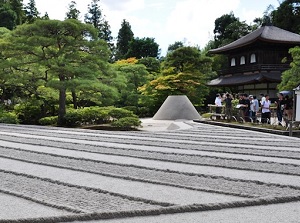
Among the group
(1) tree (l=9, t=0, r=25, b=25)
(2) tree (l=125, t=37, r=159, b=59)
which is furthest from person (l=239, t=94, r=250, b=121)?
(1) tree (l=9, t=0, r=25, b=25)

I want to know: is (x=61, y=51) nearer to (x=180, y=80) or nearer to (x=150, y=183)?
(x=150, y=183)

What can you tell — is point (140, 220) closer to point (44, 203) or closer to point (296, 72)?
point (44, 203)

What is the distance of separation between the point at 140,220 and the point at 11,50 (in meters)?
12.3

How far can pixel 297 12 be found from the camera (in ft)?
125

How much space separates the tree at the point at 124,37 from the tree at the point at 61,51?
35.1 m

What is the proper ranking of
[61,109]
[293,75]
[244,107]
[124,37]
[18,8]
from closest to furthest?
[244,107]
[61,109]
[293,75]
[18,8]
[124,37]

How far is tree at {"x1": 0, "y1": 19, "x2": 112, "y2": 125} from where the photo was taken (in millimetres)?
13844

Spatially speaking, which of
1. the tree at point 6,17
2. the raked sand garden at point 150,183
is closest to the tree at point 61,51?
the raked sand garden at point 150,183

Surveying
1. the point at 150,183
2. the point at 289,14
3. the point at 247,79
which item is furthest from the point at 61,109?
the point at 289,14

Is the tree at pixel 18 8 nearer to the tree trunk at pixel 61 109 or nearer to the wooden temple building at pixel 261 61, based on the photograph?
the wooden temple building at pixel 261 61

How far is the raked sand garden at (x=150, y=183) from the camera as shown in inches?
138

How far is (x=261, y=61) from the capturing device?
26.2 meters

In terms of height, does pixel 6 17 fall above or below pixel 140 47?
above

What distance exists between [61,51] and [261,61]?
16341mm
